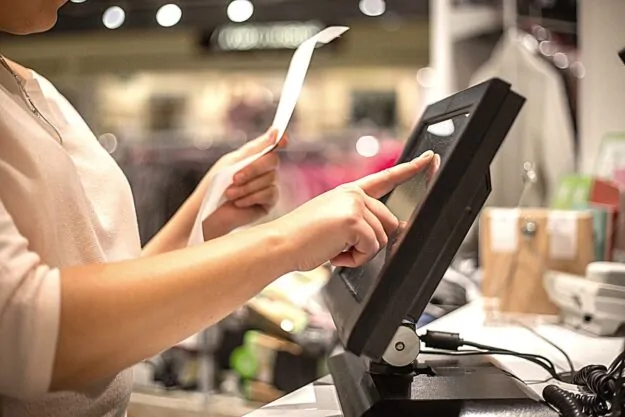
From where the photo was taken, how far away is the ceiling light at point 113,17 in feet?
12.9

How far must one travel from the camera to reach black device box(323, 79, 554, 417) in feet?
2.28

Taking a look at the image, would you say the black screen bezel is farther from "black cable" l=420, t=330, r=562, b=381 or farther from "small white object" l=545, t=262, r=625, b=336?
"small white object" l=545, t=262, r=625, b=336

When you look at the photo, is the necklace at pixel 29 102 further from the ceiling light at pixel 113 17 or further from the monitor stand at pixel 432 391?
the ceiling light at pixel 113 17

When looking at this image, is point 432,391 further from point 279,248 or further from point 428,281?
point 279,248

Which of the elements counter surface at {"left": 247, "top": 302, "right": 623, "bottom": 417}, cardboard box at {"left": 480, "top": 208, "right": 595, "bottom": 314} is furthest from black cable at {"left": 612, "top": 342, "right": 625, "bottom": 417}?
cardboard box at {"left": 480, "top": 208, "right": 595, "bottom": 314}

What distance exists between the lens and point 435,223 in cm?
70

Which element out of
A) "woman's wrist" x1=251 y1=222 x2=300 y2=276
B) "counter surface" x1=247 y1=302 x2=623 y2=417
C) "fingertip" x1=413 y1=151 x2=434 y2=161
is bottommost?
"counter surface" x1=247 y1=302 x2=623 y2=417

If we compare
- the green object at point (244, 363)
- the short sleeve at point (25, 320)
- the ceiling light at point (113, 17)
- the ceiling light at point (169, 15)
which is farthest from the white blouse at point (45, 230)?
the ceiling light at point (113, 17)

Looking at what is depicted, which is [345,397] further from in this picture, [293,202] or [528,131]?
[293,202]

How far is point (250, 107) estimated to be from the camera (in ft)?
13.8

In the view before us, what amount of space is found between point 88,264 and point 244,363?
143 cm

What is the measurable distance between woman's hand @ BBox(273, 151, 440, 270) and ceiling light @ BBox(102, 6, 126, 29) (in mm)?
3401

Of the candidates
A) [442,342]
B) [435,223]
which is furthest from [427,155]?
[442,342]

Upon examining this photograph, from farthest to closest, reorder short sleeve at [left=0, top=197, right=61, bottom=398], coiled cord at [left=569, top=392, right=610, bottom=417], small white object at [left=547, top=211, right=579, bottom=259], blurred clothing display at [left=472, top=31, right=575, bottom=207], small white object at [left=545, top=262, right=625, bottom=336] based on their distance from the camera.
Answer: blurred clothing display at [left=472, top=31, right=575, bottom=207] < small white object at [left=547, top=211, right=579, bottom=259] < small white object at [left=545, top=262, right=625, bottom=336] < coiled cord at [left=569, top=392, right=610, bottom=417] < short sleeve at [left=0, top=197, right=61, bottom=398]
